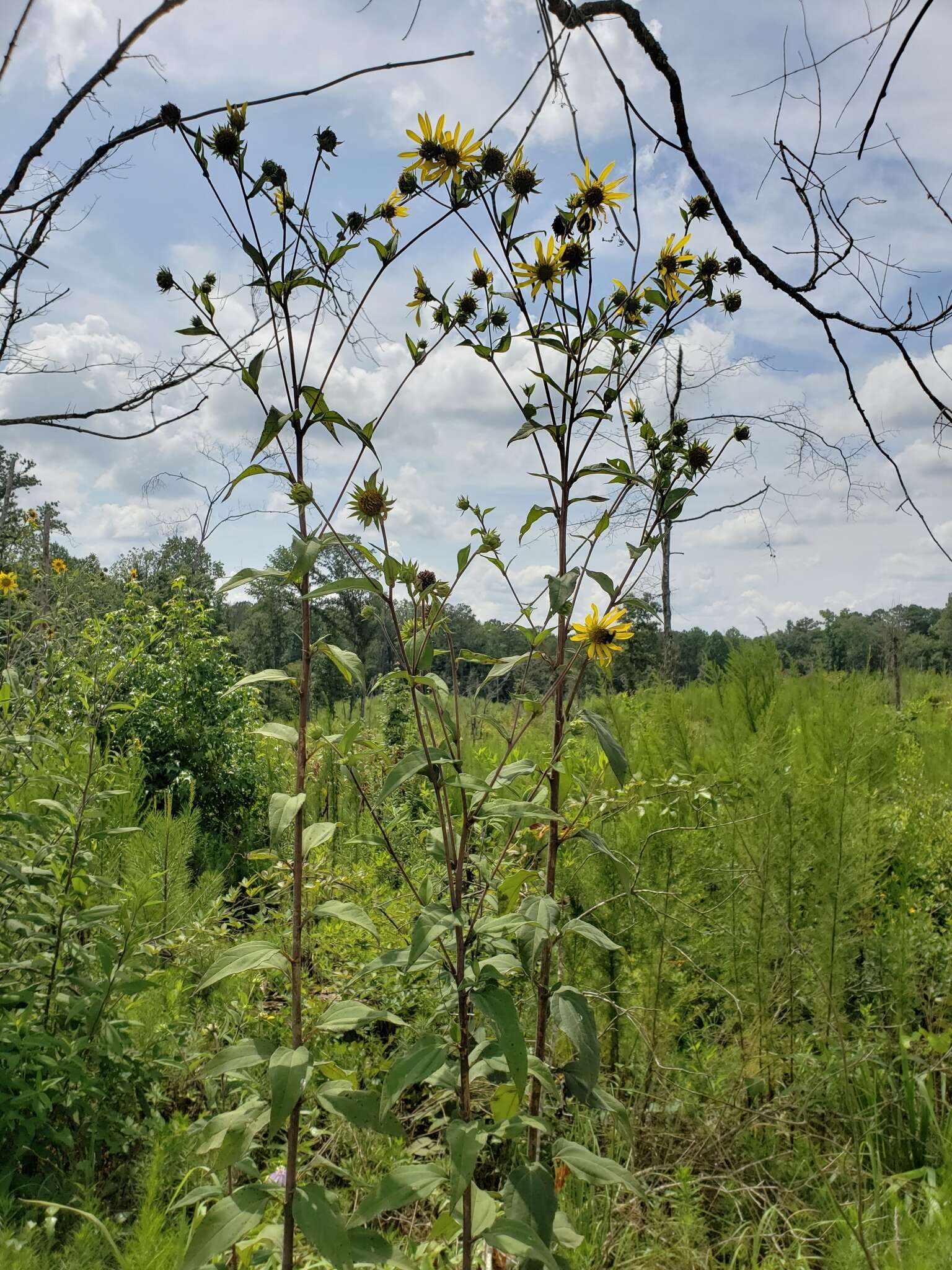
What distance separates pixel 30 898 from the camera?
5.98 feet

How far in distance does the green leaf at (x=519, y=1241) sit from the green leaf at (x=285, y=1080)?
11.4 inches

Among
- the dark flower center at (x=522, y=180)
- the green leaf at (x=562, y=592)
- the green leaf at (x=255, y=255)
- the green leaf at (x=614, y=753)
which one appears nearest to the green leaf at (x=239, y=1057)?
the green leaf at (x=614, y=753)

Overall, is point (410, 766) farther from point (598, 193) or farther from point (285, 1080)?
point (598, 193)

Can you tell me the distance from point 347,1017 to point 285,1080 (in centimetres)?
12

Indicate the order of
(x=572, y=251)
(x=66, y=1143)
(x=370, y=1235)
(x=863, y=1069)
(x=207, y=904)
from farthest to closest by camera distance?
(x=207, y=904), (x=863, y=1069), (x=66, y=1143), (x=572, y=251), (x=370, y=1235)

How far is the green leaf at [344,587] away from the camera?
3.16ft

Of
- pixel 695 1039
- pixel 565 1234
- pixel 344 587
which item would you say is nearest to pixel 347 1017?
pixel 565 1234

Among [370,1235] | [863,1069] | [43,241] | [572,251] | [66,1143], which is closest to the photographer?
[370,1235]

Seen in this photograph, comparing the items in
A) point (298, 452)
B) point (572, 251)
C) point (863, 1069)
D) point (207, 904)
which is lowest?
point (863, 1069)

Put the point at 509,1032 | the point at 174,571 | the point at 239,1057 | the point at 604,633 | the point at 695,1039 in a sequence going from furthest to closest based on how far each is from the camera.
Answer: the point at 174,571, the point at 695,1039, the point at 604,633, the point at 239,1057, the point at 509,1032

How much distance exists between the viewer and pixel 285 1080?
3.02ft

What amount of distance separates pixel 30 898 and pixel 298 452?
54.9 inches

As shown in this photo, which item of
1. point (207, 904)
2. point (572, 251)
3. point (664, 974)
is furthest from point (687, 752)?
point (572, 251)

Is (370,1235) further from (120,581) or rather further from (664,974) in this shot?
(120,581)
